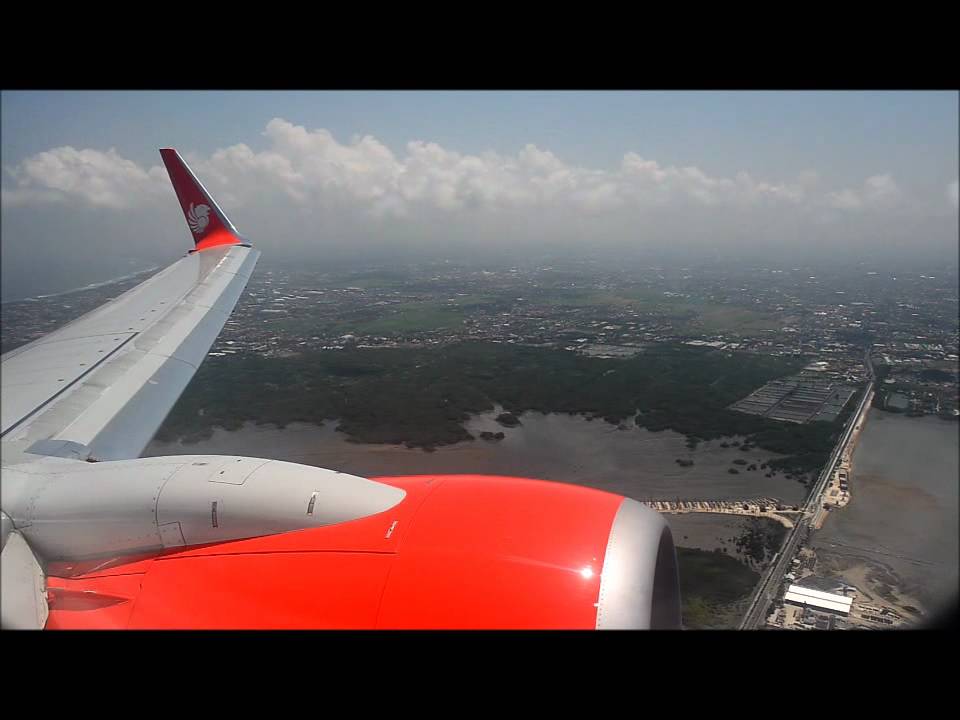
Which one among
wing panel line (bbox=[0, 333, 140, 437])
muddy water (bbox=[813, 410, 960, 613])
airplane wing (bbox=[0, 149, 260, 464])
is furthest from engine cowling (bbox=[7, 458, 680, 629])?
muddy water (bbox=[813, 410, 960, 613])

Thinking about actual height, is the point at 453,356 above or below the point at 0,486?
below

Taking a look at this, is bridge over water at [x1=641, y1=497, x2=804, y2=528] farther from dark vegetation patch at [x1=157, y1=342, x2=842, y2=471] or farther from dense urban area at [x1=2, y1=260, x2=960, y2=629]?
dark vegetation patch at [x1=157, y1=342, x2=842, y2=471]

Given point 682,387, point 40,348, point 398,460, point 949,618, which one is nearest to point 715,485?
point 682,387

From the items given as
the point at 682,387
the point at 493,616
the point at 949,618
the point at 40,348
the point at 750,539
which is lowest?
the point at 750,539

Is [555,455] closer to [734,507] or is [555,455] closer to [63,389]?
[734,507]

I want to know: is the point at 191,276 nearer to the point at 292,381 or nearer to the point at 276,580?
the point at 292,381

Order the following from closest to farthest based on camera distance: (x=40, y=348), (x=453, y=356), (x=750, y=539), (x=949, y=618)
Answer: (x=949, y=618)
(x=40, y=348)
(x=750, y=539)
(x=453, y=356)

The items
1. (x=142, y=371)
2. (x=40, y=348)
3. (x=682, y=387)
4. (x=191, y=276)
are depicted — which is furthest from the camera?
(x=682, y=387)
